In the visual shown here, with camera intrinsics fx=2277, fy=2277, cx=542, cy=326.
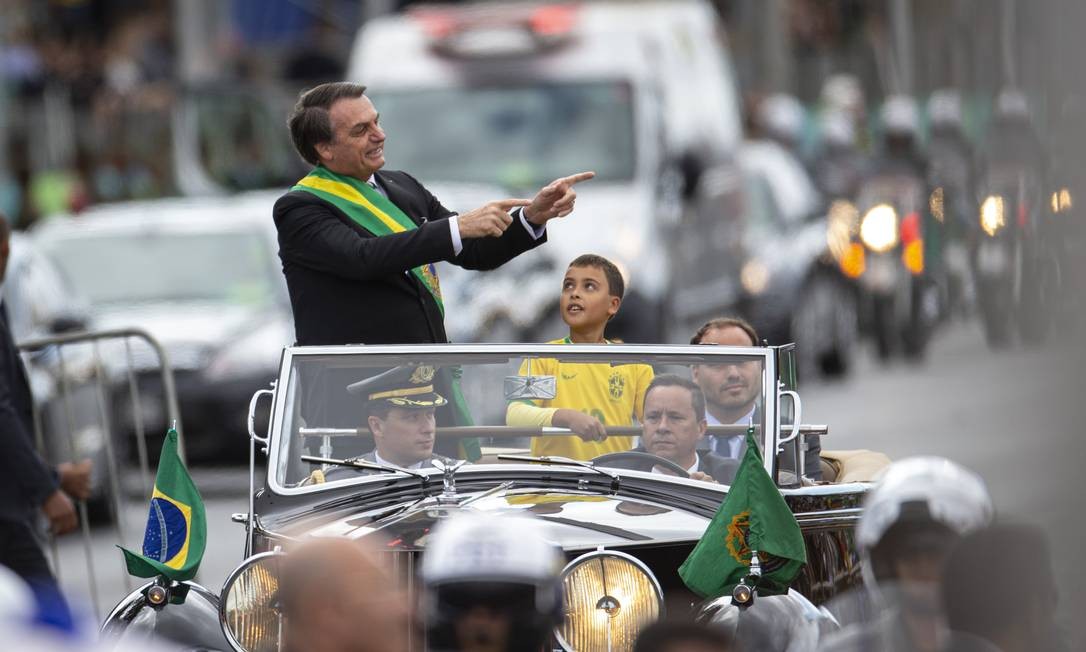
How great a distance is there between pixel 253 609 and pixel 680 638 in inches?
77.2

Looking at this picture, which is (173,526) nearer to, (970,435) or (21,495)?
(21,495)

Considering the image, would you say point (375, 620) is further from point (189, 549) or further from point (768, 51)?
point (768, 51)

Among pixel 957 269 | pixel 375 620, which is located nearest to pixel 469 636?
pixel 375 620

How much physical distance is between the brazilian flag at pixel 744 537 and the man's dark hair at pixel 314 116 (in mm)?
2070

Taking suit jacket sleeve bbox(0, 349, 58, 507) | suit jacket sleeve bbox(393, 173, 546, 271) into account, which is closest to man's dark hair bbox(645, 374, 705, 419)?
suit jacket sleeve bbox(393, 173, 546, 271)

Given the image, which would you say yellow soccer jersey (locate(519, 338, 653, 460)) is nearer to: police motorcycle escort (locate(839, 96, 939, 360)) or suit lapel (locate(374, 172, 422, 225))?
suit lapel (locate(374, 172, 422, 225))

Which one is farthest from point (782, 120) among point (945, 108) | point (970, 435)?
point (945, 108)

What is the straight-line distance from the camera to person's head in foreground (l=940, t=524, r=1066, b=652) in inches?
158

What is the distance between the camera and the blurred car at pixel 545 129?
15531mm

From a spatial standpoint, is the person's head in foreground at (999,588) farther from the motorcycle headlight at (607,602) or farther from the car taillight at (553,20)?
the car taillight at (553,20)

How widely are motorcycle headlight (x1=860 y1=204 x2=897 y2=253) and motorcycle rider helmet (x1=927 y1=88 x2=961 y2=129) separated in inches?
477

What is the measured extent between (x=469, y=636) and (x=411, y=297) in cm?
307

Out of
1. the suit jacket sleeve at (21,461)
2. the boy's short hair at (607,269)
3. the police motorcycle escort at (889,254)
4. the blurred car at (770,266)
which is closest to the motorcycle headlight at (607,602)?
the boy's short hair at (607,269)

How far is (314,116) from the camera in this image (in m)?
6.92
